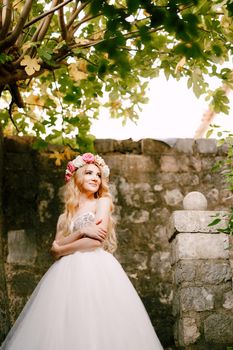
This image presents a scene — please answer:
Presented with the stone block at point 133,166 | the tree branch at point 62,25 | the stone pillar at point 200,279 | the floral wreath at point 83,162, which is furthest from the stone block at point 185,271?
the tree branch at point 62,25

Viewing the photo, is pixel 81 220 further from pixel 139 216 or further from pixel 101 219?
pixel 139 216

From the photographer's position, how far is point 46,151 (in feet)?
13.9

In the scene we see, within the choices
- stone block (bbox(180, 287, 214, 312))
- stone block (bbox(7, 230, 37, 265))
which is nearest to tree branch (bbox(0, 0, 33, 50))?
stone block (bbox(7, 230, 37, 265))

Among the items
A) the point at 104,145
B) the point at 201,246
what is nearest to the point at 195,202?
the point at 201,246

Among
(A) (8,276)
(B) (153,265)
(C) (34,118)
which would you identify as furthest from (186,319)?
(C) (34,118)

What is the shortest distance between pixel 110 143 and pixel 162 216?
2.88ft

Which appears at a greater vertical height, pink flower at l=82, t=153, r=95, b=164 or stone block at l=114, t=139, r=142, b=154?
stone block at l=114, t=139, r=142, b=154

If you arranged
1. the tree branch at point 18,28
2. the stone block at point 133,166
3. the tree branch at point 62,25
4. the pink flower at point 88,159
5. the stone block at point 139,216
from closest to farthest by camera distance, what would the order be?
the tree branch at point 18,28, the tree branch at point 62,25, the pink flower at point 88,159, the stone block at point 139,216, the stone block at point 133,166

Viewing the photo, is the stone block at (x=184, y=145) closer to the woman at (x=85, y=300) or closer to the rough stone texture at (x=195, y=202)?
the rough stone texture at (x=195, y=202)

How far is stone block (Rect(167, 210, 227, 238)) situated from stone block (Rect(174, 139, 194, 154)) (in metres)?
1.12

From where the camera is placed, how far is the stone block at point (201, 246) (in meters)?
3.27

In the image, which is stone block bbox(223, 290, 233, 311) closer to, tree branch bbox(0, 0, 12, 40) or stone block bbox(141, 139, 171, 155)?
stone block bbox(141, 139, 171, 155)

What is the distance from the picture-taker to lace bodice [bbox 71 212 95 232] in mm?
2922

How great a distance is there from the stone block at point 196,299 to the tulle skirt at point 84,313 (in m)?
0.64
